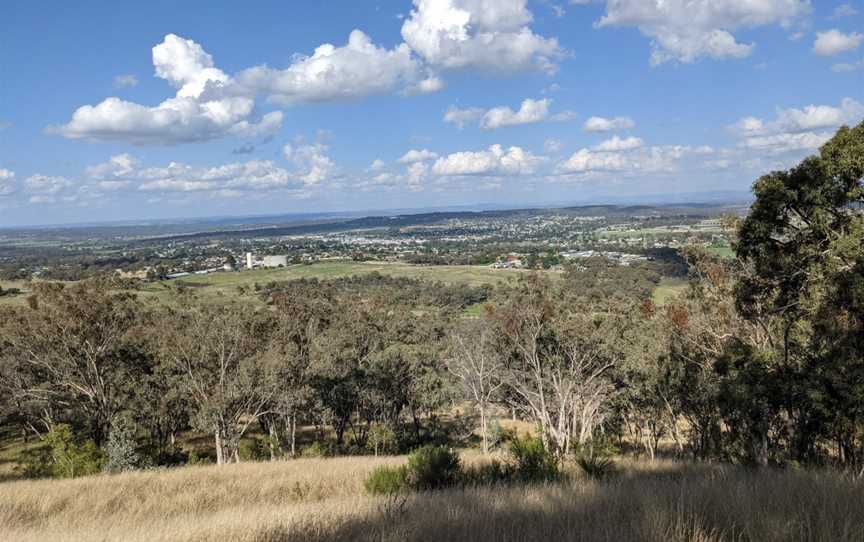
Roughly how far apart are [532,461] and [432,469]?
1601 mm

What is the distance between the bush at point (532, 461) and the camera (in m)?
8.28

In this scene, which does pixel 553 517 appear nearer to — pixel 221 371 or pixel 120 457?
pixel 120 457

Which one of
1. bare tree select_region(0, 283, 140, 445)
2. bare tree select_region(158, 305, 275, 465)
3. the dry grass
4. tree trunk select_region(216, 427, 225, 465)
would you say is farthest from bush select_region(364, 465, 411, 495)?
bare tree select_region(0, 283, 140, 445)

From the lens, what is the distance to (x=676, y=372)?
24172mm

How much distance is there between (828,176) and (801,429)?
24.1ft

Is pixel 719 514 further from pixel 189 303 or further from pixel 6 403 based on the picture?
pixel 6 403

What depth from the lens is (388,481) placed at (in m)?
8.17

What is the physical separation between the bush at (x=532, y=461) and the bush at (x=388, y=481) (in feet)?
5.67

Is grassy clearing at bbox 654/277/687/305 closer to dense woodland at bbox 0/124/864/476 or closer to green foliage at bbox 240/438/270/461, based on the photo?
dense woodland at bbox 0/124/864/476

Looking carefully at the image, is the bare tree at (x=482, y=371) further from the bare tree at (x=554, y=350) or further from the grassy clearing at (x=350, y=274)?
the grassy clearing at (x=350, y=274)

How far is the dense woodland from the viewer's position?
1070cm

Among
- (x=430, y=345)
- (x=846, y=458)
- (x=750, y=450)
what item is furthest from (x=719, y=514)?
(x=430, y=345)

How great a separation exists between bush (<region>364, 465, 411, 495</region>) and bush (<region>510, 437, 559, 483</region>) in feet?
5.67

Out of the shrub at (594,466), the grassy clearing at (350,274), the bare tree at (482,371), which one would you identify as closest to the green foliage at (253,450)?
the bare tree at (482,371)
